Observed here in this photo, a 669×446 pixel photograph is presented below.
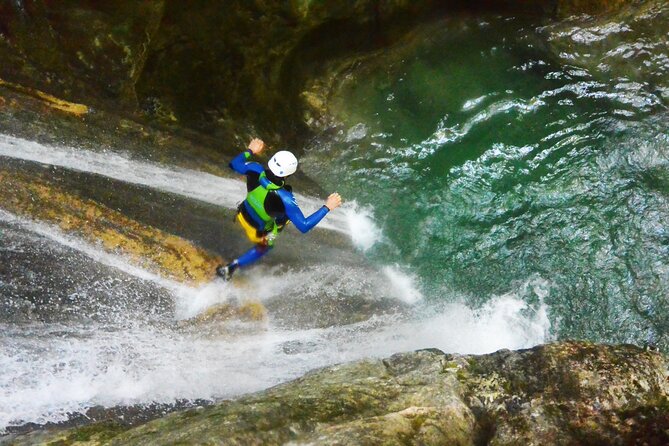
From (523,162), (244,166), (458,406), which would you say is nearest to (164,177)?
(244,166)

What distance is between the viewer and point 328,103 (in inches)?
372

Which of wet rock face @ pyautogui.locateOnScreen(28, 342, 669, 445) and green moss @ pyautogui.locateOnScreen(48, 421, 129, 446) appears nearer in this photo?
wet rock face @ pyautogui.locateOnScreen(28, 342, 669, 445)

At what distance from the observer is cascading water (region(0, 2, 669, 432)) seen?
5.84 meters

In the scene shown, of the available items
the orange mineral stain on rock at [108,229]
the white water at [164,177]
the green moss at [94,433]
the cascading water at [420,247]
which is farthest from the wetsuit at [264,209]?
the green moss at [94,433]

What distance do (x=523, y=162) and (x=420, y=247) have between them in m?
2.30

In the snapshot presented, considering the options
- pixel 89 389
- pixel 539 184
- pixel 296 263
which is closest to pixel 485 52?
pixel 539 184

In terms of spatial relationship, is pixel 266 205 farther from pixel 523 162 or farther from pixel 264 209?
pixel 523 162

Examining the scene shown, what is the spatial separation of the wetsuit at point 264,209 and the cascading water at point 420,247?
2.50ft

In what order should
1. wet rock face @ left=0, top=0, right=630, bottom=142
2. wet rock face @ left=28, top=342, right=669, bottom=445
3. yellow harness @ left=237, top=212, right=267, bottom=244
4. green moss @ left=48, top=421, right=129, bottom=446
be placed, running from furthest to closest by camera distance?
wet rock face @ left=0, top=0, right=630, bottom=142 → yellow harness @ left=237, top=212, right=267, bottom=244 → green moss @ left=48, top=421, right=129, bottom=446 → wet rock face @ left=28, top=342, right=669, bottom=445

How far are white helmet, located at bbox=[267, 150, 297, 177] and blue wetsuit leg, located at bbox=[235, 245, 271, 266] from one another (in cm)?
130

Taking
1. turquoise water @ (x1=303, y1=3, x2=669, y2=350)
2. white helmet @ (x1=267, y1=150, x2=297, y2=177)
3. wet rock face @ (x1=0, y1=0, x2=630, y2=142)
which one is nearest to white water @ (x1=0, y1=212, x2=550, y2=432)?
turquoise water @ (x1=303, y1=3, x2=669, y2=350)

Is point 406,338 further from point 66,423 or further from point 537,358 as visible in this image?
point 66,423

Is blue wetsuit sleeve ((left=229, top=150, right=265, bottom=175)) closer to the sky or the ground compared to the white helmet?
closer to the sky

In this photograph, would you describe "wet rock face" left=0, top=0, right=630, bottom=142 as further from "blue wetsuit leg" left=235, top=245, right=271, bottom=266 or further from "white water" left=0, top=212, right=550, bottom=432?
"blue wetsuit leg" left=235, top=245, right=271, bottom=266
